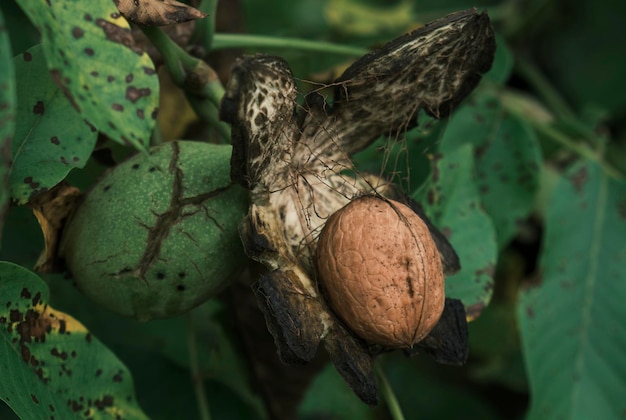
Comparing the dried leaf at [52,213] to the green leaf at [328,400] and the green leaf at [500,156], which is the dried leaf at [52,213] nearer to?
the green leaf at [328,400]

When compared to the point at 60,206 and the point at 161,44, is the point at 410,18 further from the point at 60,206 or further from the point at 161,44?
the point at 60,206

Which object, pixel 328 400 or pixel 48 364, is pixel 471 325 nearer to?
pixel 328 400

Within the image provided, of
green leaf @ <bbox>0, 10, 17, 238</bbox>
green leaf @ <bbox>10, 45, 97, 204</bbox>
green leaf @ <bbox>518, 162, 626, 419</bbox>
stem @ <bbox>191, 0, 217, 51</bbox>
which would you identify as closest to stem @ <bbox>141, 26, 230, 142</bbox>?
stem @ <bbox>191, 0, 217, 51</bbox>

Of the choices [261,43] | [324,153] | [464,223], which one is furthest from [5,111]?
[464,223]

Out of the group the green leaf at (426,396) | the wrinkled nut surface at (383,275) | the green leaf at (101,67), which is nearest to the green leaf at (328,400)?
the green leaf at (426,396)

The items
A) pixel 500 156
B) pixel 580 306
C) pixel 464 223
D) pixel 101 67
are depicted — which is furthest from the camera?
pixel 500 156

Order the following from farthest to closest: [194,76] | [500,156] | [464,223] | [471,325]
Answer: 1. [471,325]
2. [500,156]
3. [464,223]
4. [194,76]

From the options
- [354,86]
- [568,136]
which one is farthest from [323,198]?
[568,136]
